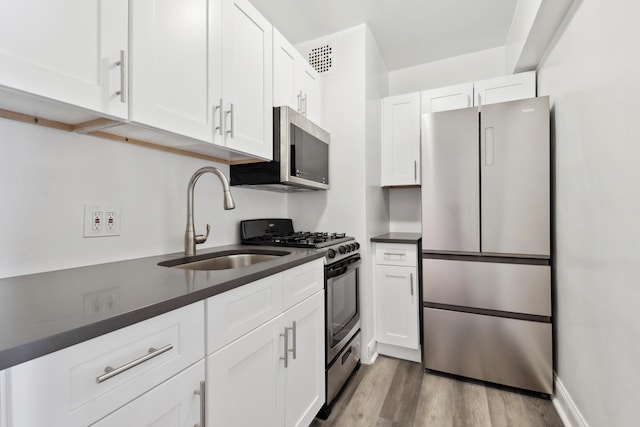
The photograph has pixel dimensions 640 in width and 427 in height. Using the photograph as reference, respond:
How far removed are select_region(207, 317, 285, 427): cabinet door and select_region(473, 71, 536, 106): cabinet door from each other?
2296 millimetres

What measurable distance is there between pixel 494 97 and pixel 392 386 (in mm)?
2268

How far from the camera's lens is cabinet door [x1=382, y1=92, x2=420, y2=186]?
2547 millimetres

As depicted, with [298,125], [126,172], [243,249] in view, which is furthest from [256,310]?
[298,125]

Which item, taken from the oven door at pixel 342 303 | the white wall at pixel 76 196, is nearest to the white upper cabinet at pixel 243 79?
the white wall at pixel 76 196

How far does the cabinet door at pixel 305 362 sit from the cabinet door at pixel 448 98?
1.87 metres

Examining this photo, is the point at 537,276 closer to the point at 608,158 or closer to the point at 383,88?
the point at 608,158

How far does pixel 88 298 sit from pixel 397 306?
6.70 ft

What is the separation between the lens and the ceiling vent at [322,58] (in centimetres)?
242

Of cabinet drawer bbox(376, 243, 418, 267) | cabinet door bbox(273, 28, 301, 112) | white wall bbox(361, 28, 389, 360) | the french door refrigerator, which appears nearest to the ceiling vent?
white wall bbox(361, 28, 389, 360)

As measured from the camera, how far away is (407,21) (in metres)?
2.29

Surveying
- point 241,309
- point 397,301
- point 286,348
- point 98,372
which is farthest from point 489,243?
point 98,372

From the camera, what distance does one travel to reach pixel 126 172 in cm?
131

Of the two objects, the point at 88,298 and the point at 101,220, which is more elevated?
the point at 101,220

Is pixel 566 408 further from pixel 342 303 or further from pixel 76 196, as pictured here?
pixel 76 196
